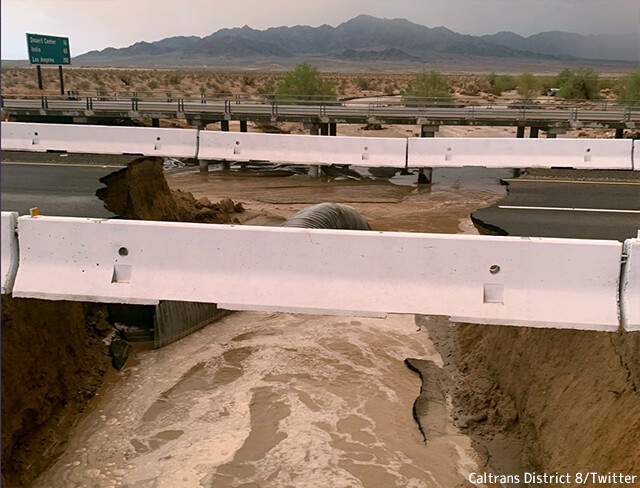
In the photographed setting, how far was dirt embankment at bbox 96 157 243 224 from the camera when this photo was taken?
41.0 ft

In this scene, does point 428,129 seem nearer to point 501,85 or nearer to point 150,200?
point 150,200

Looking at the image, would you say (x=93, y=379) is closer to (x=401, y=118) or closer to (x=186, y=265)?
(x=186, y=265)

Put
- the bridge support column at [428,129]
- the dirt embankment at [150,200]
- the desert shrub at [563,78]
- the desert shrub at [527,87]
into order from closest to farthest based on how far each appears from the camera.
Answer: the dirt embankment at [150,200] < the bridge support column at [428,129] < the desert shrub at [563,78] < the desert shrub at [527,87]

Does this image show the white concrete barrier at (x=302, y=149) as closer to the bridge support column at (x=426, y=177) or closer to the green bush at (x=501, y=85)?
the bridge support column at (x=426, y=177)

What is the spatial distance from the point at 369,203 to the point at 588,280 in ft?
40.7

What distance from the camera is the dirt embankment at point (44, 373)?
7074 mm

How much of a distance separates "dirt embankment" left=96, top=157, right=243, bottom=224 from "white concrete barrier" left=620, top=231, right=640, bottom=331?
29.4 feet

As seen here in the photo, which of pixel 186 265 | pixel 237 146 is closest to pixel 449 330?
pixel 186 265

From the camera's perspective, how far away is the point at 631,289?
5820 millimetres

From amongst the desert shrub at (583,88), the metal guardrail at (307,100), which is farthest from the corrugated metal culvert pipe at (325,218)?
the desert shrub at (583,88)

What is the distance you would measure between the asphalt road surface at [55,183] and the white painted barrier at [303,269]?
277 centimetres

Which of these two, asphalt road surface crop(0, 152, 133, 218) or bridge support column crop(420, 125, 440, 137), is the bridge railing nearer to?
asphalt road surface crop(0, 152, 133, 218)

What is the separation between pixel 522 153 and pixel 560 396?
11.5 m

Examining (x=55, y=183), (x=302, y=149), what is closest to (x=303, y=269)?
(x=55, y=183)
